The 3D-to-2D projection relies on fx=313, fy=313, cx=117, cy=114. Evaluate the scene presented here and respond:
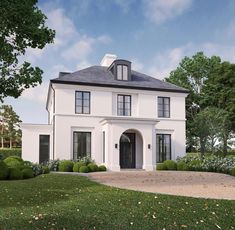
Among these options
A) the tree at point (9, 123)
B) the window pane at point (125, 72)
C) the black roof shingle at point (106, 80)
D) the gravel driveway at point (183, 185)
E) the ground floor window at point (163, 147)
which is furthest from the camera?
the tree at point (9, 123)

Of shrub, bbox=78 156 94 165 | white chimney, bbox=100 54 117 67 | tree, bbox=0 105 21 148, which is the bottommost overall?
shrub, bbox=78 156 94 165

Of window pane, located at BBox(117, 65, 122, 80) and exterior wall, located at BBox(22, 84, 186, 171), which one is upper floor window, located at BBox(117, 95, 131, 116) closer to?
exterior wall, located at BBox(22, 84, 186, 171)

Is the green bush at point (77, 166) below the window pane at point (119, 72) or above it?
below

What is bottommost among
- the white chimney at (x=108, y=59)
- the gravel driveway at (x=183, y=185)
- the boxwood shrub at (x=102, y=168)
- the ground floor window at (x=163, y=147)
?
the boxwood shrub at (x=102, y=168)

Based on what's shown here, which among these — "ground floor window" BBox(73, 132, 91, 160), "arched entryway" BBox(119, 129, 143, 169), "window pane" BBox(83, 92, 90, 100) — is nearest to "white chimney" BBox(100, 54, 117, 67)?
"window pane" BBox(83, 92, 90, 100)

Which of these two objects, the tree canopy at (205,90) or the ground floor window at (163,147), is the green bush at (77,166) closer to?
the ground floor window at (163,147)

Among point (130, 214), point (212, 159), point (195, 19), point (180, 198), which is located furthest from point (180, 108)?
point (130, 214)

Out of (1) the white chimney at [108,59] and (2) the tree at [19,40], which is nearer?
(2) the tree at [19,40]

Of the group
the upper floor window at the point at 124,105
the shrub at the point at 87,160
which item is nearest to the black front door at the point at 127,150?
the upper floor window at the point at 124,105

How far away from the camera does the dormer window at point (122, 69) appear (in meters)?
26.9

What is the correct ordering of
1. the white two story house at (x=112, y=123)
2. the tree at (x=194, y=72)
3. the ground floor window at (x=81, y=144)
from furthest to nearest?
1. the tree at (x=194, y=72)
2. the ground floor window at (x=81, y=144)
3. the white two story house at (x=112, y=123)

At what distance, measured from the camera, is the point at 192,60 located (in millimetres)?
41031

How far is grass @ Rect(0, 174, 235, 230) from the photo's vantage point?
6848mm

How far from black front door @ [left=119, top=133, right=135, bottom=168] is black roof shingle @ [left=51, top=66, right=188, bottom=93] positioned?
4.14m
